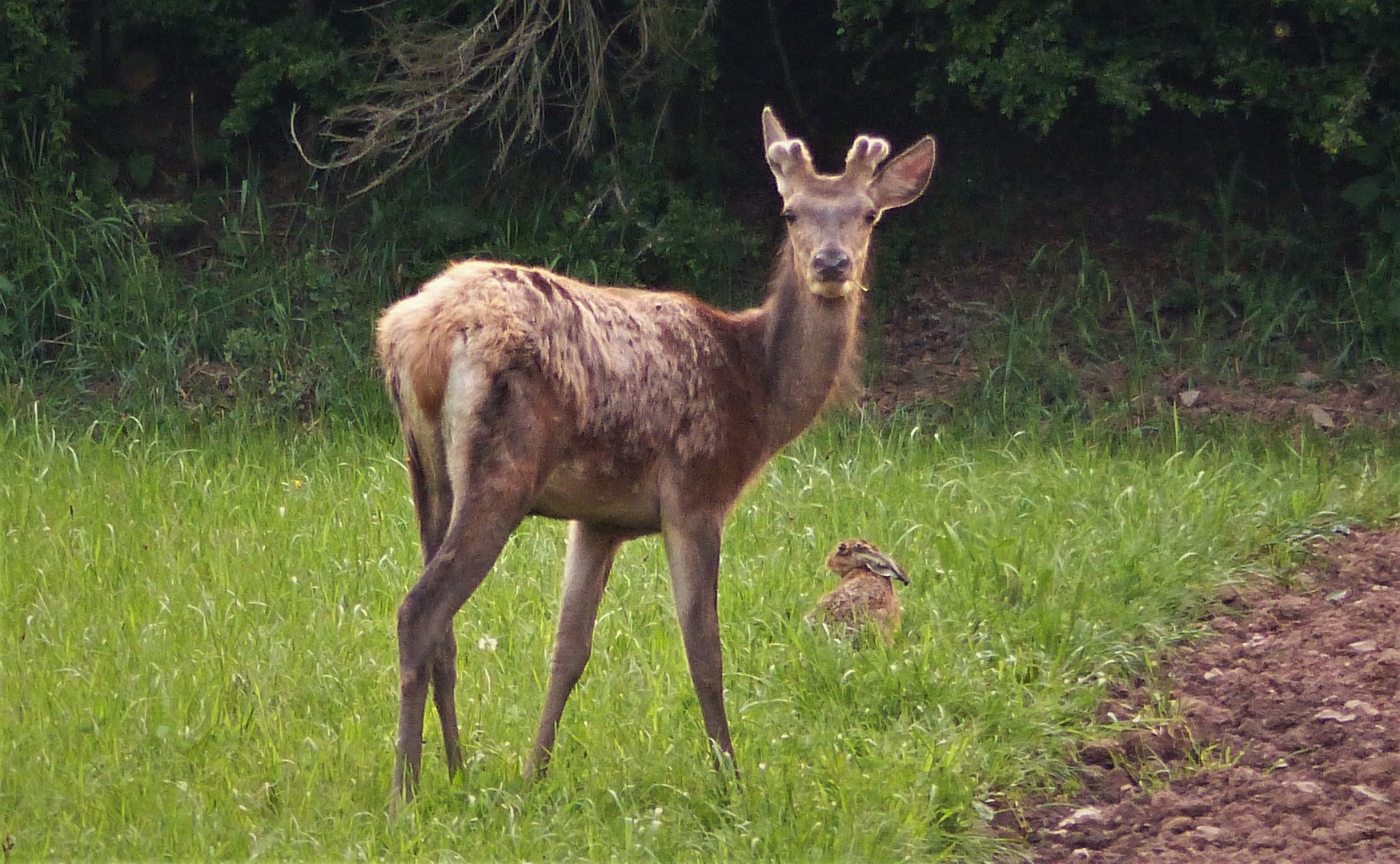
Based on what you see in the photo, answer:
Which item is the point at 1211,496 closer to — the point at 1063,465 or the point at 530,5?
the point at 1063,465

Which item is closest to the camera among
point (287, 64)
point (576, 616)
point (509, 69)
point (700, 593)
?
point (700, 593)

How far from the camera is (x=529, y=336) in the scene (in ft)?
15.7

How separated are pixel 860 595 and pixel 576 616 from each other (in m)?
1.20

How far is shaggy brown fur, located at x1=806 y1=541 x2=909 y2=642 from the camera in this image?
238 inches

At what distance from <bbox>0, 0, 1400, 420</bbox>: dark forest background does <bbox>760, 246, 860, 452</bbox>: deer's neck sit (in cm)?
438

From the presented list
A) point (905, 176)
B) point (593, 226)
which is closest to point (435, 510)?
point (905, 176)

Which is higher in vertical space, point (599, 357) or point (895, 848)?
point (599, 357)

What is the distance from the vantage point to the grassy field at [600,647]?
15.8 ft

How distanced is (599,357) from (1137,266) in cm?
713

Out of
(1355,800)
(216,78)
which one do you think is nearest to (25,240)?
(216,78)

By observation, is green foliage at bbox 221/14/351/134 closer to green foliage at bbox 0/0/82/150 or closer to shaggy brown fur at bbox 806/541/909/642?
green foliage at bbox 0/0/82/150

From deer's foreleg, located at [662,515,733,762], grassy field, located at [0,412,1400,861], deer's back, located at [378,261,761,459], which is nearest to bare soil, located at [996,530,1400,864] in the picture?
grassy field, located at [0,412,1400,861]

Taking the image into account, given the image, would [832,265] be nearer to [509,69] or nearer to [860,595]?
[860,595]

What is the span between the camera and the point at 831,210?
17.9ft
